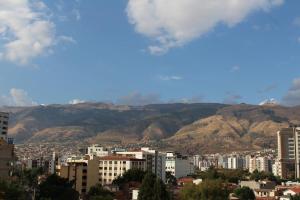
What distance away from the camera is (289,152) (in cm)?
14288

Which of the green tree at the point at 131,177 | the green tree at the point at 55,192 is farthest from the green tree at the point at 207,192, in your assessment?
the green tree at the point at 131,177

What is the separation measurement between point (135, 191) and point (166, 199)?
29.4 ft

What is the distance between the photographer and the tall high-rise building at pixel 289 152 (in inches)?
5374

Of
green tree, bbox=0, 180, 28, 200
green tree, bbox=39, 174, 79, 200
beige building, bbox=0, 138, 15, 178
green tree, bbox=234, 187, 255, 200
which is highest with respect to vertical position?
beige building, bbox=0, 138, 15, 178

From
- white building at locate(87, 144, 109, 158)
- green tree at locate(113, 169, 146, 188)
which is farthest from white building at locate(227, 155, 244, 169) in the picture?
green tree at locate(113, 169, 146, 188)

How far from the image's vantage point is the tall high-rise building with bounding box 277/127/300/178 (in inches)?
5374

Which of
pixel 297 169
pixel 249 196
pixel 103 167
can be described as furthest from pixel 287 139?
pixel 249 196

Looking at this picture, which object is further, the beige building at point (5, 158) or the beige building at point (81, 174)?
the beige building at point (81, 174)

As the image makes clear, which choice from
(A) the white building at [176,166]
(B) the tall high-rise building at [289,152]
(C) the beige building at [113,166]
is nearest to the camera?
(C) the beige building at [113,166]

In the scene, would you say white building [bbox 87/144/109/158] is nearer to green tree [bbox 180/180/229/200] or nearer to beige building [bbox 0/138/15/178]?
beige building [bbox 0/138/15/178]

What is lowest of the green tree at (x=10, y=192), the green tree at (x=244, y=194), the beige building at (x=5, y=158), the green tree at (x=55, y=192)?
the green tree at (x=244, y=194)

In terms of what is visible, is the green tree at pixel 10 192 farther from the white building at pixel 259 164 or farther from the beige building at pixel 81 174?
the white building at pixel 259 164

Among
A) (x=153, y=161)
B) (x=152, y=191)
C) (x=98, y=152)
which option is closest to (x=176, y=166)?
(x=98, y=152)

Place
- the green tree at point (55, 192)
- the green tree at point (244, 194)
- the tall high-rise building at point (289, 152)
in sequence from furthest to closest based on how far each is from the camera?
the tall high-rise building at point (289, 152) → the green tree at point (244, 194) → the green tree at point (55, 192)
